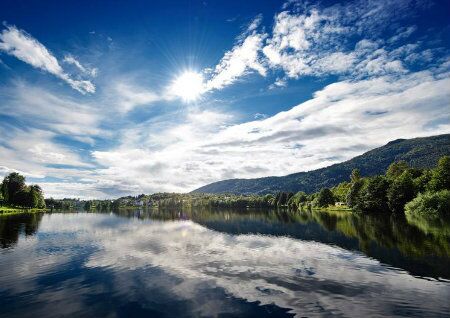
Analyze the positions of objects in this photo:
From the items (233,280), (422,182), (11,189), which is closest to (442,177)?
(422,182)

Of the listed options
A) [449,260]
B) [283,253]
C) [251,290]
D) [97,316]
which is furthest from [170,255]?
[449,260]

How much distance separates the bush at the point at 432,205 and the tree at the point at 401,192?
15.9 metres

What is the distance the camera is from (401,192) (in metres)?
124

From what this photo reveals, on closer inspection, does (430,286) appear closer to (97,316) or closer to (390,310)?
(390,310)

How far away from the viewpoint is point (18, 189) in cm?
19525

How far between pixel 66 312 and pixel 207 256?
2563cm

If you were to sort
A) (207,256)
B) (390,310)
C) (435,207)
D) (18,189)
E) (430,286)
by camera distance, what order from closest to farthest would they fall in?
1. (390,310)
2. (430,286)
3. (207,256)
4. (435,207)
5. (18,189)

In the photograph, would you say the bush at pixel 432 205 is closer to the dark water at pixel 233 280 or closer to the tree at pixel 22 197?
the dark water at pixel 233 280

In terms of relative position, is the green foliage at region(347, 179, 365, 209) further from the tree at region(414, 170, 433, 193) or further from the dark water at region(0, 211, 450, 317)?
the dark water at region(0, 211, 450, 317)

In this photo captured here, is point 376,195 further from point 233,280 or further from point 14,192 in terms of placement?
point 14,192

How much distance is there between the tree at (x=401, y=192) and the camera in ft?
406

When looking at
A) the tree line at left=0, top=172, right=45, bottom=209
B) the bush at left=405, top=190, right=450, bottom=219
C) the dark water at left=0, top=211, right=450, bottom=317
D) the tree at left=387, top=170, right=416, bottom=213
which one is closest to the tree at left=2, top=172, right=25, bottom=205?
the tree line at left=0, top=172, right=45, bottom=209

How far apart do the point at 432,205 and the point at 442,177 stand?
16674 mm

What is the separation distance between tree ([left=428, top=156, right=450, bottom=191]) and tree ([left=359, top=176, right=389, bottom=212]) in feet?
72.0
